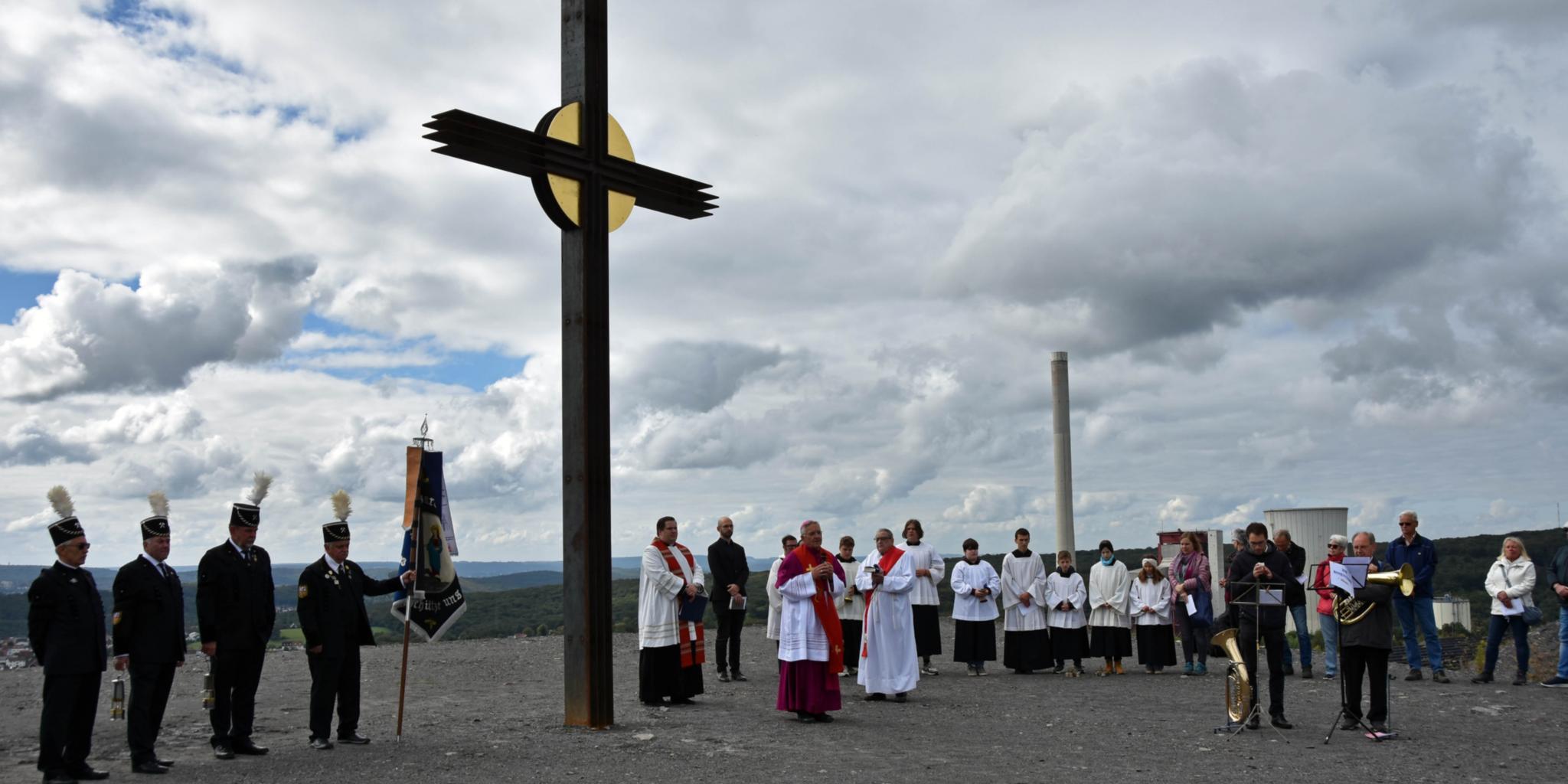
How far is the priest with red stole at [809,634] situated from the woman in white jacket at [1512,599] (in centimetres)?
762

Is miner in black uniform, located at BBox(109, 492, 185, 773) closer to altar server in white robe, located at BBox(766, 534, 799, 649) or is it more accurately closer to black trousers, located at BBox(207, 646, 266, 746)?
black trousers, located at BBox(207, 646, 266, 746)

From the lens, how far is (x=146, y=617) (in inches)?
335

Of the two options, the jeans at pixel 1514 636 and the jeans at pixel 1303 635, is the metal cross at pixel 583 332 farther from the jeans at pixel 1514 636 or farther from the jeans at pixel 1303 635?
the jeans at pixel 1514 636

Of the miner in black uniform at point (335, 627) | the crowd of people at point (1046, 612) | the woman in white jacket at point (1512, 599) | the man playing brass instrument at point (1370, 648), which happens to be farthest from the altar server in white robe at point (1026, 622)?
the miner in black uniform at point (335, 627)

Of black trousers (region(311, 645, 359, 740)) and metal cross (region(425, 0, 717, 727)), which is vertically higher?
metal cross (region(425, 0, 717, 727))

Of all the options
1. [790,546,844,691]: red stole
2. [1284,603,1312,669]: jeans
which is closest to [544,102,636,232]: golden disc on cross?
[790,546,844,691]: red stole

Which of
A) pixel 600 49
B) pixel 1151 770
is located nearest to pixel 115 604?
pixel 600 49

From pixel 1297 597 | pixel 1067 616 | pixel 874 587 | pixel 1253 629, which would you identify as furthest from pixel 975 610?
pixel 1253 629

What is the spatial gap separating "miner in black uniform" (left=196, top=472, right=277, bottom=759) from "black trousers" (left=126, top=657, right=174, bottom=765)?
340mm

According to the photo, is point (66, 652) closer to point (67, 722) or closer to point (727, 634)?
point (67, 722)

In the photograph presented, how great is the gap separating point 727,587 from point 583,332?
4.83 metres

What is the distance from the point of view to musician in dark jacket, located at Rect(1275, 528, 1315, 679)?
12.3 meters

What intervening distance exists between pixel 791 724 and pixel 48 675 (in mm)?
5690

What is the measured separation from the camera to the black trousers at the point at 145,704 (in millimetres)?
8231
